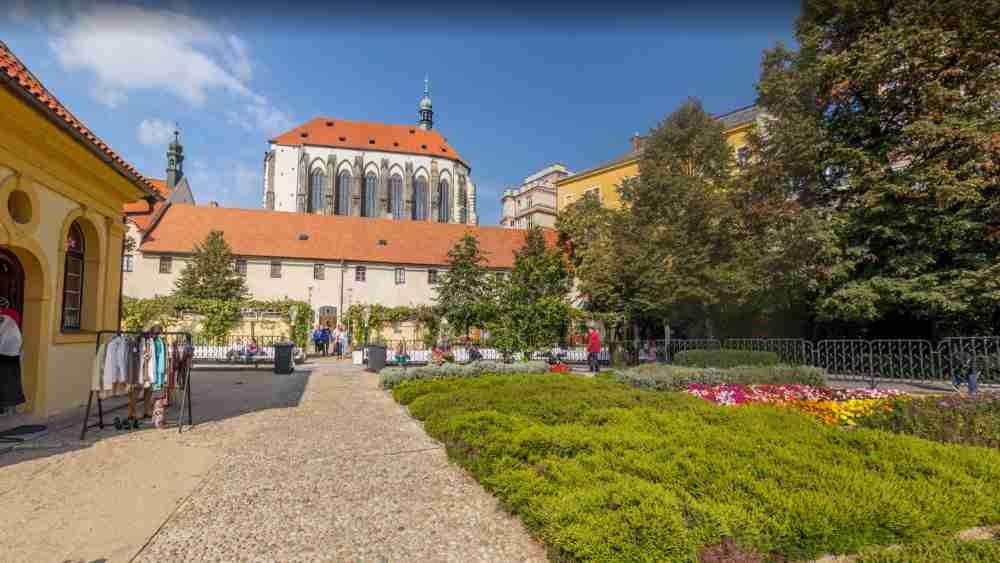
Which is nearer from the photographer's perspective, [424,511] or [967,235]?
[424,511]

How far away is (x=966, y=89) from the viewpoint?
17.1m

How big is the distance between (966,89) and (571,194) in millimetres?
35100

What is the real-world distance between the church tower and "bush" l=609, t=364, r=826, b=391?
63.2m

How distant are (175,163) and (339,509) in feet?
226

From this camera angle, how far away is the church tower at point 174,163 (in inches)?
2315

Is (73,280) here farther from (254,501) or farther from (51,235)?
(254,501)

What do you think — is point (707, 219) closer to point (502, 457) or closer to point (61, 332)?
point (502, 457)

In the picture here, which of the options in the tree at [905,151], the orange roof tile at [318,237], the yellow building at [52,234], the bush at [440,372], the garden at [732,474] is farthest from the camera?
the orange roof tile at [318,237]

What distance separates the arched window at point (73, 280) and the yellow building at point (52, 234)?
2 centimetres

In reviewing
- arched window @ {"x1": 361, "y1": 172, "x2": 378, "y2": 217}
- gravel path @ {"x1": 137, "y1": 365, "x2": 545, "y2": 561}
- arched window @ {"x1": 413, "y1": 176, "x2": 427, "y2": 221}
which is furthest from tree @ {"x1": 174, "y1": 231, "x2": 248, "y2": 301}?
arched window @ {"x1": 413, "y1": 176, "x2": 427, "y2": 221}

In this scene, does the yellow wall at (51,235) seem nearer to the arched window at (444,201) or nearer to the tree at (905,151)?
the tree at (905,151)

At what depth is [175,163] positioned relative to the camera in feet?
197

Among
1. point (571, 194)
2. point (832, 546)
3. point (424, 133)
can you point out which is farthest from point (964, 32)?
point (424, 133)

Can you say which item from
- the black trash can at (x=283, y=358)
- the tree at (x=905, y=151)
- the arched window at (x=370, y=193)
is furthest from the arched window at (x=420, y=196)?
the tree at (x=905, y=151)
